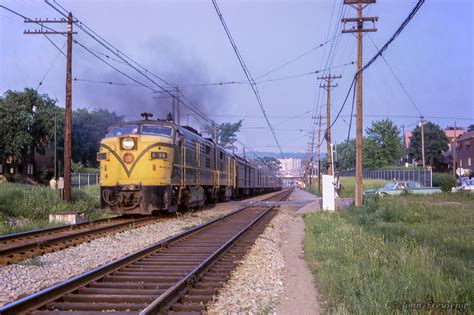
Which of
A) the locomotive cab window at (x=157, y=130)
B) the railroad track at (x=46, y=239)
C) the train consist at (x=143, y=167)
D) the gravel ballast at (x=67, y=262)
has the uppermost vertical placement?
the locomotive cab window at (x=157, y=130)

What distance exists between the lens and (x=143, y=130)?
1722cm

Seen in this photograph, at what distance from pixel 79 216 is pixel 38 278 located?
8716 mm

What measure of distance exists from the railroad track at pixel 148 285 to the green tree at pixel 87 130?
2040 inches

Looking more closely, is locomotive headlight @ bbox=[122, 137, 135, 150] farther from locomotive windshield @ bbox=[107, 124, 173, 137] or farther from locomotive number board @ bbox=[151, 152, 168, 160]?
locomotive number board @ bbox=[151, 152, 168, 160]

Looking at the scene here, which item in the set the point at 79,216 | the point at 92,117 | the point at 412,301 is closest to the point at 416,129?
the point at 92,117

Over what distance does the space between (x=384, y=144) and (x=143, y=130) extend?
191 feet

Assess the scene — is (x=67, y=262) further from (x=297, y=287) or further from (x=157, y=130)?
(x=157, y=130)

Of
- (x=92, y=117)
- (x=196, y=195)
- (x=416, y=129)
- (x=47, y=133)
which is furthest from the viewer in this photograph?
(x=416, y=129)

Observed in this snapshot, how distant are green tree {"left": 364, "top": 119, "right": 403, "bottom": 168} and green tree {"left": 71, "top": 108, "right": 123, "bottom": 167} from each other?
3690 cm

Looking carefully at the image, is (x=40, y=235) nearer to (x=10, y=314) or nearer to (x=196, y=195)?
(x=10, y=314)

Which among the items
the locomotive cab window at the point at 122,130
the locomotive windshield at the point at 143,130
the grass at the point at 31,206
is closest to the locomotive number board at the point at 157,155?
the locomotive windshield at the point at 143,130

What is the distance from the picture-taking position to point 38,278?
311 inches

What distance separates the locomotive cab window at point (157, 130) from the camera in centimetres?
1717

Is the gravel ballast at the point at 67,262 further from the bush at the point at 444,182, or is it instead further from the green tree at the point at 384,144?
the green tree at the point at 384,144
